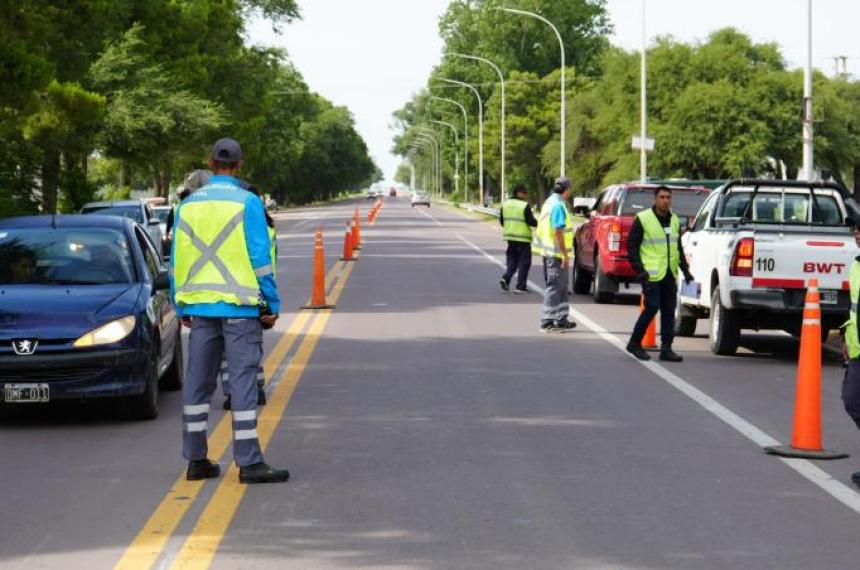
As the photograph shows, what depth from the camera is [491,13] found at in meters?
109

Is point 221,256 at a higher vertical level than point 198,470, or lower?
higher

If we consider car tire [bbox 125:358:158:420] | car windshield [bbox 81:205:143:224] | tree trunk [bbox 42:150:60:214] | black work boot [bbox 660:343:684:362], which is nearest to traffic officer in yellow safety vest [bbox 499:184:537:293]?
car windshield [bbox 81:205:143:224]

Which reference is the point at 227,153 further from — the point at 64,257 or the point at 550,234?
the point at 550,234

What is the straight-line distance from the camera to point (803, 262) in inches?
612

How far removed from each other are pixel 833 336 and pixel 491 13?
92607 millimetres

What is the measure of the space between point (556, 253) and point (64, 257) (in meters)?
Result: 7.32

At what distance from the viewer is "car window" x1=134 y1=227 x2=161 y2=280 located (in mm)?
12625

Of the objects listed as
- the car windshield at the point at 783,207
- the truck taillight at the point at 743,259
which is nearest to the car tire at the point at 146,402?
the truck taillight at the point at 743,259

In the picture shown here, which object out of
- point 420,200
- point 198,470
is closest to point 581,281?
point 198,470

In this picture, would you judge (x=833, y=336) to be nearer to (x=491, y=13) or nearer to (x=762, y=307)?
(x=762, y=307)

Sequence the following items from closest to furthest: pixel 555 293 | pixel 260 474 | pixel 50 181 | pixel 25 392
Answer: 1. pixel 260 474
2. pixel 25 392
3. pixel 555 293
4. pixel 50 181

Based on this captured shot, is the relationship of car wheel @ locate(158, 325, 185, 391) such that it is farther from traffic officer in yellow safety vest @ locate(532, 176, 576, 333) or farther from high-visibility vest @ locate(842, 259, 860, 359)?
traffic officer in yellow safety vest @ locate(532, 176, 576, 333)

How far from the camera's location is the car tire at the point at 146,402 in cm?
1130

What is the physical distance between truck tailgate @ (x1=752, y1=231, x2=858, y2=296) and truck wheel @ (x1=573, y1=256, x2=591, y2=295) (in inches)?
386
